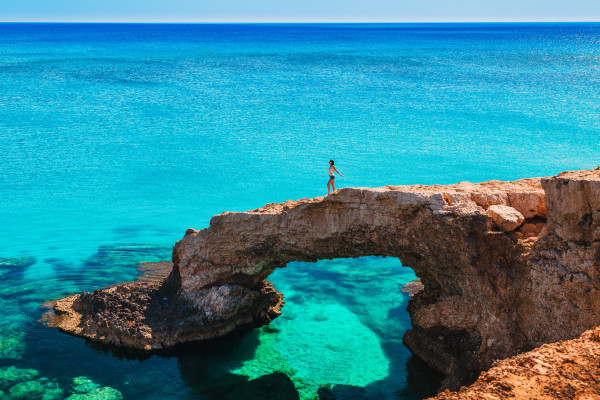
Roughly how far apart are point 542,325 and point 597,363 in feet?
11.5

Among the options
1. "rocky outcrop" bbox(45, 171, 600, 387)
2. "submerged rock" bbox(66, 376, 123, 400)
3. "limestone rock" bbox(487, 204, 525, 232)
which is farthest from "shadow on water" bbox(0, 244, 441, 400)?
"limestone rock" bbox(487, 204, 525, 232)

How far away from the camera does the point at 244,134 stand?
4556 centimetres

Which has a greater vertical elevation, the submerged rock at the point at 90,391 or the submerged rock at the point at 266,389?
the submerged rock at the point at 90,391

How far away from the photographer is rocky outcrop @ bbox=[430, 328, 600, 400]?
982 centimetres

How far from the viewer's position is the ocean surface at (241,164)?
17.6 metres

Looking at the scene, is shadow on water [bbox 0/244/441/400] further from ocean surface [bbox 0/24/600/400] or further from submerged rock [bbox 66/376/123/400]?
submerged rock [bbox 66/376/123/400]

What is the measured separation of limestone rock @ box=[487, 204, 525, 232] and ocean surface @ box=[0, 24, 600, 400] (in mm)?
4942

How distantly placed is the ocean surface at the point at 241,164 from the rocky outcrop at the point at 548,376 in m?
6.01

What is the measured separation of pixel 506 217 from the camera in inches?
551

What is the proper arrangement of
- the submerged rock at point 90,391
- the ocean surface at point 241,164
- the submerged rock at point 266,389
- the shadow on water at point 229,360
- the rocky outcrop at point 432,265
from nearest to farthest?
the rocky outcrop at point 432,265 < the submerged rock at point 90,391 < the submerged rock at point 266,389 < the shadow on water at point 229,360 < the ocean surface at point 241,164

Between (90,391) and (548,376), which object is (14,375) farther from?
(548,376)

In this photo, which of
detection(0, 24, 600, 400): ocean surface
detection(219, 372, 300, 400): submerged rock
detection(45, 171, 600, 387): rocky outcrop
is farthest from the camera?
detection(0, 24, 600, 400): ocean surface

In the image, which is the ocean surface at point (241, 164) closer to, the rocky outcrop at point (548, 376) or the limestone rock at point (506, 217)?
the limestone rock at point (506, 217)

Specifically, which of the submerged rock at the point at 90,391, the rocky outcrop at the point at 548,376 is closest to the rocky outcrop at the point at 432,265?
the submerged rock at the point at 90,391
